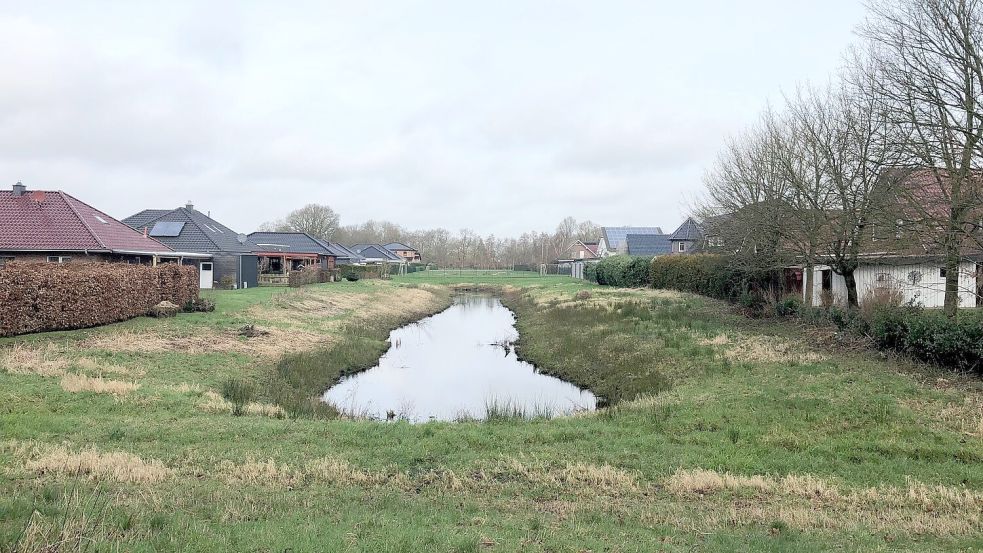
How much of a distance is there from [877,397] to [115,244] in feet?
88.2

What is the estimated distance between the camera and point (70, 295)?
15477 millimetres

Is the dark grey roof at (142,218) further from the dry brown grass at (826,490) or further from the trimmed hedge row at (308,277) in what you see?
the dry brown grass at (826,490)

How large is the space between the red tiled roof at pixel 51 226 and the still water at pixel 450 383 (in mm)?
12116

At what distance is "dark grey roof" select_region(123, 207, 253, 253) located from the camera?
36.6m

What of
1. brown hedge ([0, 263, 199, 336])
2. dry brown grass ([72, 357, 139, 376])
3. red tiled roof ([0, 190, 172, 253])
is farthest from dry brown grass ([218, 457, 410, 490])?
red tiled roof ([0, 190, 172, 253])

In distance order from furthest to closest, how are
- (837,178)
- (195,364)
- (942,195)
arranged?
(837,178) < (195,364) < (942,195)

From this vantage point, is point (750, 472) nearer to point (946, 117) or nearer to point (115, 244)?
point (946, 117)

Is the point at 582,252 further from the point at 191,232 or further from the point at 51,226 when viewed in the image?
the point at 51,226

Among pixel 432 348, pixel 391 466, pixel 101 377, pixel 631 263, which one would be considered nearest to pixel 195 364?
pixel 101 377

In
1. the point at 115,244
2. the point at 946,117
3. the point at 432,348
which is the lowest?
the point at 432,348

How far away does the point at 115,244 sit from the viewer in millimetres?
25906

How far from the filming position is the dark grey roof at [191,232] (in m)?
36.6

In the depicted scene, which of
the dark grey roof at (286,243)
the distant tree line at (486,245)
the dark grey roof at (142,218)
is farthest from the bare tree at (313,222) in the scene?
the dark grey roof at (142,218)

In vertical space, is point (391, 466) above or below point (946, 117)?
below
